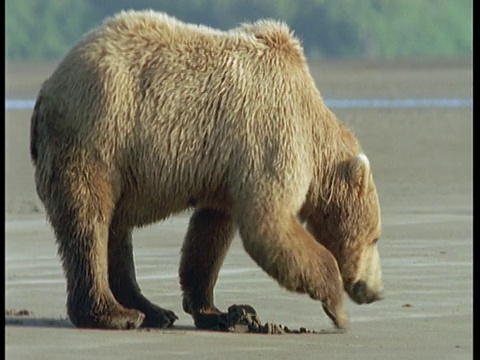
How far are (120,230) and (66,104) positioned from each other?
77 cm

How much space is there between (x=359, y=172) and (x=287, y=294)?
3.62ft

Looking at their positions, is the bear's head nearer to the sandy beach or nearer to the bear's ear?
the bear's ear

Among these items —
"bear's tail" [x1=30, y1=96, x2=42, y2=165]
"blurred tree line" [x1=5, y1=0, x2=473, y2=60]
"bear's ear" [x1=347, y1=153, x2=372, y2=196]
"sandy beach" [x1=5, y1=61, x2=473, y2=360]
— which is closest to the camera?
"sandy beach" [x1=5, y1=61, x2=473, y2=360]

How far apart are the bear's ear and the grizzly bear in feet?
0.71

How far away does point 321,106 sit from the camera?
9.28 meters

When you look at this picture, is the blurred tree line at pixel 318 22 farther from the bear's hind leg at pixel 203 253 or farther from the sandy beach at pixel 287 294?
the bear's hind leg at pixel 203 253

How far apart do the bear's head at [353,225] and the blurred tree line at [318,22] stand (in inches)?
3117

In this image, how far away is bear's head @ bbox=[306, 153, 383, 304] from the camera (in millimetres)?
9367

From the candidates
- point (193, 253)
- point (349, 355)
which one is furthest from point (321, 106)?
point (349, 355)

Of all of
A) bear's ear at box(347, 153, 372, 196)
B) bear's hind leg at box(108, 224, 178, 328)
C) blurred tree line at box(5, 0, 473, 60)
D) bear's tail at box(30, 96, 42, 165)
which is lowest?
blurred tree line at box(5, 0, 473, 60)

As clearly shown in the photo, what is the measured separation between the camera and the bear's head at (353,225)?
9.37m

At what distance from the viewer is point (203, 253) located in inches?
373

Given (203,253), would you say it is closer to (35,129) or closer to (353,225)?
(353,225)

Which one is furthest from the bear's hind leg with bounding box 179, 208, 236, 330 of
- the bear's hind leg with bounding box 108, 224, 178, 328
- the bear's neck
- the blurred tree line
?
the blurred tree line
